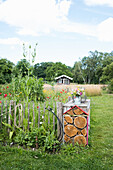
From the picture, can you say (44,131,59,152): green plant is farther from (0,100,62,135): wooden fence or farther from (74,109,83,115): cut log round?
(74,109,83,115): cut log round

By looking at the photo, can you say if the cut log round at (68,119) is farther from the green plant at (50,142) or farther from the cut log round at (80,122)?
the green plant at (50,142)

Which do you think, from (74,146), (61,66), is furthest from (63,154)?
(61,66)

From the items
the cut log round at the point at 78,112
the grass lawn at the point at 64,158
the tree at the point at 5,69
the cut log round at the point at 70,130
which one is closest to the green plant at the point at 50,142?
the grass lawn at the point at 64,158

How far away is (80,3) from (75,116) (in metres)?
7.19

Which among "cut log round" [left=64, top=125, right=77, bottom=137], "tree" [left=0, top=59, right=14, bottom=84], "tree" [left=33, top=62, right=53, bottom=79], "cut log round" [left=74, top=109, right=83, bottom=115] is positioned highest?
"tree" [left=33, top=62, right=53, bottom=79]

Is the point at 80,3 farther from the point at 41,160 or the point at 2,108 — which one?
the point at 41,160

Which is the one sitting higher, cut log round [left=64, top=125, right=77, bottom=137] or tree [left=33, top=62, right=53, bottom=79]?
tree [left=33, top=62, right=53, bottom=79]

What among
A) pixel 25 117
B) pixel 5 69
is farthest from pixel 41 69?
pixel 25 117

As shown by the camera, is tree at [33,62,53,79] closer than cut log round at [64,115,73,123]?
No

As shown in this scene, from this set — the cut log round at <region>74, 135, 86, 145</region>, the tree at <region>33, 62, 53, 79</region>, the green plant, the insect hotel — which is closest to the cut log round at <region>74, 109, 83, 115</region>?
the insect hotel

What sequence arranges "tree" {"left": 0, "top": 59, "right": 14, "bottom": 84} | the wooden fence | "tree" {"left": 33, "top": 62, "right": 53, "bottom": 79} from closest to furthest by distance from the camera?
the wooden fence
"tree" {"left": 0, "top": 59, "right": 14, "bottom": 84}
"tree" {"left": 33, "top": 62, "right": 53, "bottom": 79}

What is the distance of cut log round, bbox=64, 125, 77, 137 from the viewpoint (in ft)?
12.4

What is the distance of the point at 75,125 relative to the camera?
377cm

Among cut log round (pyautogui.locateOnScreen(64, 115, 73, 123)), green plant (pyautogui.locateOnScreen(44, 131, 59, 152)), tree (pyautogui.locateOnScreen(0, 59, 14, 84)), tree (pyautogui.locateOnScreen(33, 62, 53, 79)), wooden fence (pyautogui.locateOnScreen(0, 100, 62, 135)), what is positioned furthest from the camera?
tree (pyautogui.locateOnScreen(33, 62, 53, 79))
